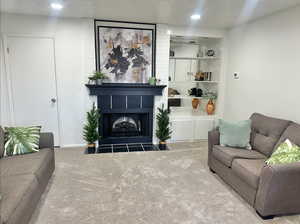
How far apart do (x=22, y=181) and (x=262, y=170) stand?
2347 mm

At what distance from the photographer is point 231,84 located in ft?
14.8

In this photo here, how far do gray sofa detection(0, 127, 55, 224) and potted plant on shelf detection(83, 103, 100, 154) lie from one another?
111 centimetres

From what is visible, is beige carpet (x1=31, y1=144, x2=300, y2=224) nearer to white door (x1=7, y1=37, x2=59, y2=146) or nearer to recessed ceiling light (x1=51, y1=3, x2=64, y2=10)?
white door (x1=7, y1=37, x2=59, y2=146)

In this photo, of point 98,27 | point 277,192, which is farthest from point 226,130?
point 98,27

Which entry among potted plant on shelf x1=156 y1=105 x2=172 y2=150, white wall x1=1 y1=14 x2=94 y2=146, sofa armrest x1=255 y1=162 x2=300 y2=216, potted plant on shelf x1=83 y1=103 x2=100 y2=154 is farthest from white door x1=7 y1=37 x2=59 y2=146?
sofa armrest x1=255 y1=162 x2=300 y2=216

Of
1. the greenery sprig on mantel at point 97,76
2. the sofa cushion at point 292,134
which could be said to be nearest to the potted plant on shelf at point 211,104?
the sofa cushion at point 292,134

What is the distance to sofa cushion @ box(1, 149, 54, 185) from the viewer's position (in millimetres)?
2192

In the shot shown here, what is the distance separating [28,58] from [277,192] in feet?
14.1

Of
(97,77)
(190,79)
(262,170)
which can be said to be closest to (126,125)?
(97,77)

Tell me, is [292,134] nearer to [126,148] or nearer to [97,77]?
[126,148]

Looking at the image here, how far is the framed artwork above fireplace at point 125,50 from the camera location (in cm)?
409

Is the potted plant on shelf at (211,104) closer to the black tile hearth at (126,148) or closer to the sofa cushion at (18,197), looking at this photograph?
the black tile hearth at (126,148)

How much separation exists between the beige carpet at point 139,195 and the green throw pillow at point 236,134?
0.56 meters

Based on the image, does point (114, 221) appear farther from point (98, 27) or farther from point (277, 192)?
point (98, 27)
